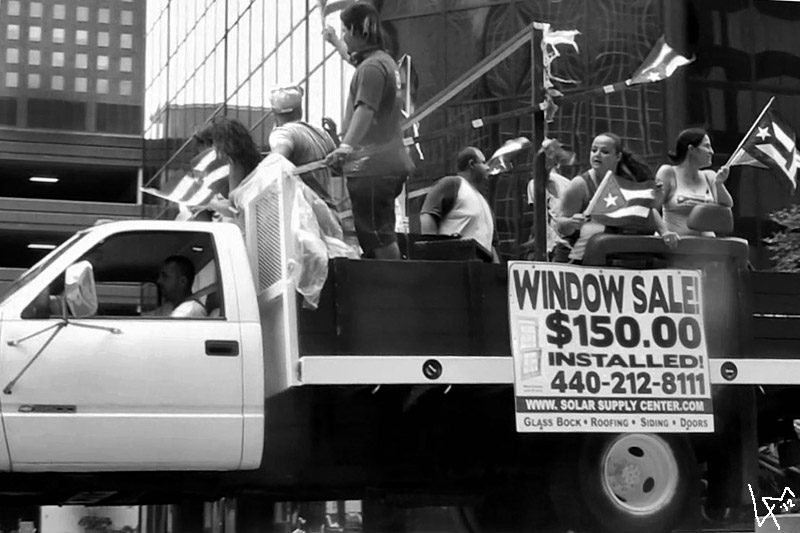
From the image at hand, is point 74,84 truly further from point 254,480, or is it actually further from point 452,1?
point 254,480

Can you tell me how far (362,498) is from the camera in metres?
7.72

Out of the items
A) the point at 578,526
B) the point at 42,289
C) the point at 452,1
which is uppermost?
the point at 452,1

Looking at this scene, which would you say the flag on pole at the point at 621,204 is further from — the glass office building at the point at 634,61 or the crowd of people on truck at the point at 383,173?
the glass office building at the point at 634,61

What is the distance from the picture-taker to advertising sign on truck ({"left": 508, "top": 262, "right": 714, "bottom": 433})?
696 centimetres

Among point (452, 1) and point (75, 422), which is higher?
point (452, 1)

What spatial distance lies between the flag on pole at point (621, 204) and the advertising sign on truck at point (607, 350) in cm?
33

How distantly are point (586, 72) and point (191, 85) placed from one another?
16440 mm

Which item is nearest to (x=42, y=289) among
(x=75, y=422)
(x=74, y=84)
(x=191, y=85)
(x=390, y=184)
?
(x=75, y=422)

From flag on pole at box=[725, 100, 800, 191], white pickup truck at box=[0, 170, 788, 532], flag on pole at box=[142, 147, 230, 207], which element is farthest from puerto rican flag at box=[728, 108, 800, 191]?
flag on pole at box=[142, 147, 230, 207]

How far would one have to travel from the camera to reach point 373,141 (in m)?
7.32

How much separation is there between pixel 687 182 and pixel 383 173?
1.97 meters

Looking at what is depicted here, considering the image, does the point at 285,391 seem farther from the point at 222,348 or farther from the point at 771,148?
the point at 771,148

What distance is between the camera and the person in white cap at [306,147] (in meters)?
7.38

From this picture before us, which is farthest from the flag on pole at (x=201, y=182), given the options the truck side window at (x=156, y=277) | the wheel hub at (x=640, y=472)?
the wheel hub at (x=640, y=472)
